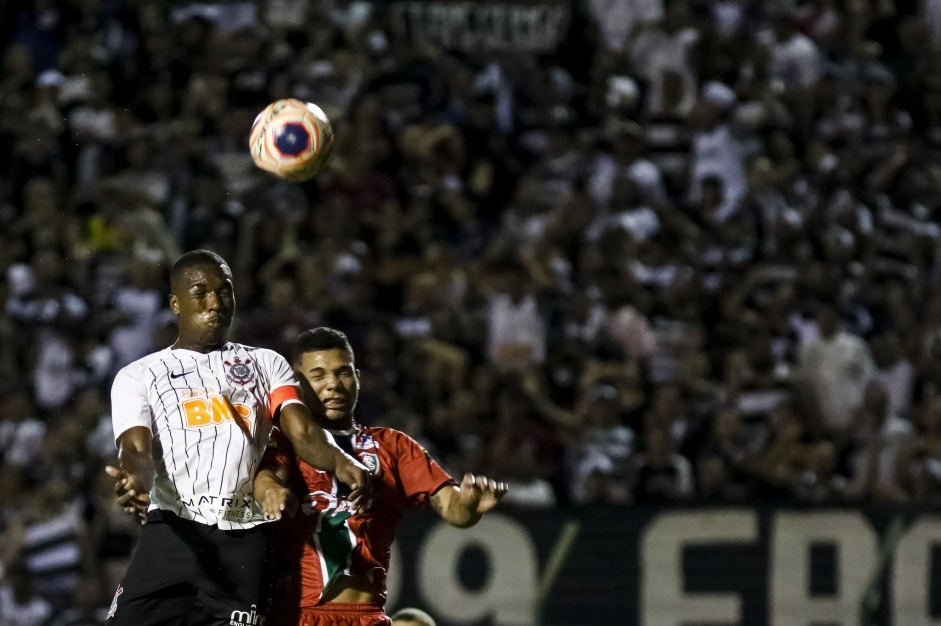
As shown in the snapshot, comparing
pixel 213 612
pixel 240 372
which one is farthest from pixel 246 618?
pixel 240 372

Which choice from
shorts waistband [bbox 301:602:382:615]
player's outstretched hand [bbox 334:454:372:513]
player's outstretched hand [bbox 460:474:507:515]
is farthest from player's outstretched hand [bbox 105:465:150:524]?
player's outstretched hand [bbox 460:474:507:515]

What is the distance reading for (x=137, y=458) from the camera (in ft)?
20.0

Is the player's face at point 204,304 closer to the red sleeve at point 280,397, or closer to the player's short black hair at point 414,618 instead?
the red sleeve at point 280,397

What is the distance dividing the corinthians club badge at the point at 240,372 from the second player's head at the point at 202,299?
0.35ft

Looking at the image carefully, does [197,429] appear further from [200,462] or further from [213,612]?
[213,612]

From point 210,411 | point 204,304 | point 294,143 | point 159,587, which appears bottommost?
point 159,587

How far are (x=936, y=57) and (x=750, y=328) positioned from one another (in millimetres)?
4876

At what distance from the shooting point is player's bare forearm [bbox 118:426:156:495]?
5926mm

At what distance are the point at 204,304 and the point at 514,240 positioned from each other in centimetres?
777

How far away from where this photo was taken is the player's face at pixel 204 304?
6.40m

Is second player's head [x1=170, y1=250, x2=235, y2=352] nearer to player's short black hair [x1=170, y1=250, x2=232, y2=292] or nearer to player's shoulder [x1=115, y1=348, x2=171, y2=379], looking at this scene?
player's short black hair [x1=170, y1=250, x2=232, y2=292]

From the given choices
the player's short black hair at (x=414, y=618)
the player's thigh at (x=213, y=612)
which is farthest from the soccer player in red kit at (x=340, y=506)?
the player's short black hair at (x=414, y=618)

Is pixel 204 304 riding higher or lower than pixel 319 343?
higher

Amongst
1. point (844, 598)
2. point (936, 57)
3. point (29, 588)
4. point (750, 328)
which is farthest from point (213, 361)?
point (936, 57)
